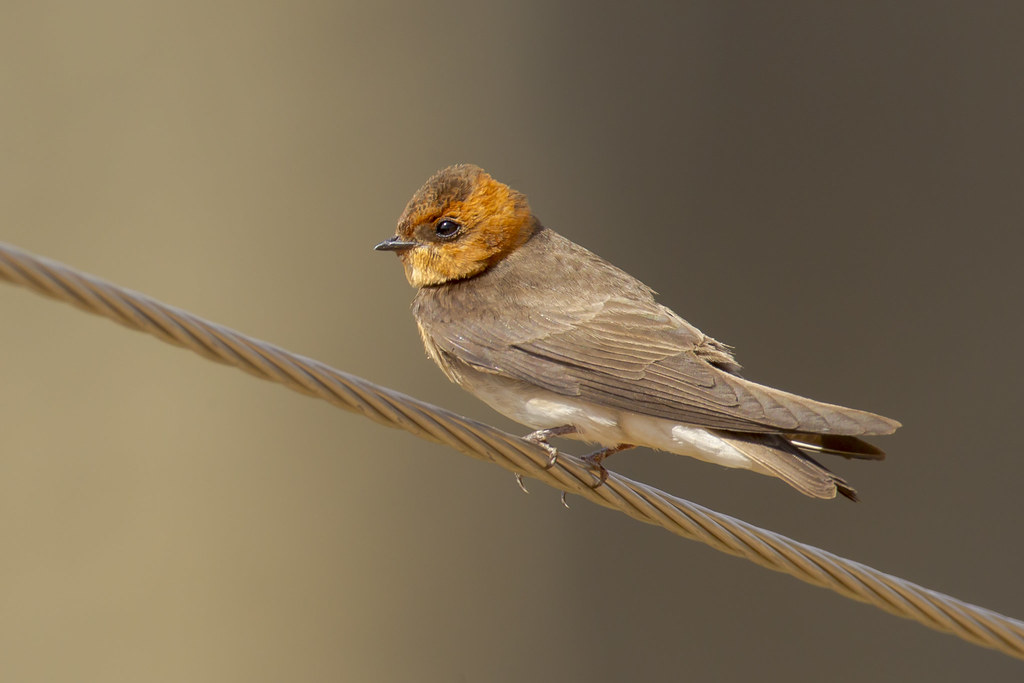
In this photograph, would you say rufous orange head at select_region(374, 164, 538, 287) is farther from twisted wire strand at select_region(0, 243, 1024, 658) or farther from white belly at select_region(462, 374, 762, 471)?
twisted wire strand at select_region(0, 243, 1024, 658)

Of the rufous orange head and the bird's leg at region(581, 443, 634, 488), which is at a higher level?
the rufous orange head

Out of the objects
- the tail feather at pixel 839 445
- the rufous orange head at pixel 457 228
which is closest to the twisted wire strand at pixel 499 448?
the tail feather at pixel 839 445

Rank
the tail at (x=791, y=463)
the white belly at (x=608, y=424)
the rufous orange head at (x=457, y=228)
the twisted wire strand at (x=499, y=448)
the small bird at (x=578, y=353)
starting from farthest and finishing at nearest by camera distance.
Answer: the rufous orange head at (x=457, y=228) < the white belly at (x=608, y=424) < the small bird at (x=578, y=353) < the tail at (x=791, y=463) < the twisted wire strand at (x=499, y=448)

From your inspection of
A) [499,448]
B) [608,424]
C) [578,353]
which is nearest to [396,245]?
[578,353]

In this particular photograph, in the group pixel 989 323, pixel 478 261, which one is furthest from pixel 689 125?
pixel 478 261

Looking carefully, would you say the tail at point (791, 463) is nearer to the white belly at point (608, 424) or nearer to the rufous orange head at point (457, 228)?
the white belly at point (608, 424)

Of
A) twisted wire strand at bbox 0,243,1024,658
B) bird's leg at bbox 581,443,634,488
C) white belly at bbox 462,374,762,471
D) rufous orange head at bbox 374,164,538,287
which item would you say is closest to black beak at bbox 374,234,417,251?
rufous orange head at bbox 374,164,538,287

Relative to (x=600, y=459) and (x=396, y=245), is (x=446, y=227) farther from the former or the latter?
(x=600, y=459)
